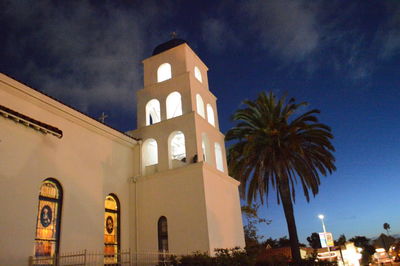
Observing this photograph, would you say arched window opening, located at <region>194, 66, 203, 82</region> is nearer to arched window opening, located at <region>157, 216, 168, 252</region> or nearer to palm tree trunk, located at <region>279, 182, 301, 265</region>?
palm tree trunk, located at <region>279, 182, 301, 265</region>

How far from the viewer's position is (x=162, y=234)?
57.1ft

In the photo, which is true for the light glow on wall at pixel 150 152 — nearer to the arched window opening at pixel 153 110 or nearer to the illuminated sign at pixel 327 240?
the arched window opening at pixel 153 110

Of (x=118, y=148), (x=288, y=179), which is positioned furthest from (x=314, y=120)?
(x=118, y=148)

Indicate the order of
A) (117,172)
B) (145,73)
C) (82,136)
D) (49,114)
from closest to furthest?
(49,114)
(82,136)
(117,172)
(145,73)

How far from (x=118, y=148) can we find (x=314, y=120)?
13265 mm

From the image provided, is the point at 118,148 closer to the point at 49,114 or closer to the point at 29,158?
the point at 49,114

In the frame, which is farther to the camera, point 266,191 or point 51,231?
point 266,191

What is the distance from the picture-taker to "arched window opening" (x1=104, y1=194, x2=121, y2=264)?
1607cm

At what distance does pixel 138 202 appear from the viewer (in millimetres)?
18266

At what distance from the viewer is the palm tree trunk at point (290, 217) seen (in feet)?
73.4

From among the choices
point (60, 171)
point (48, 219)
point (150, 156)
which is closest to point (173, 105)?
point (150, 156)

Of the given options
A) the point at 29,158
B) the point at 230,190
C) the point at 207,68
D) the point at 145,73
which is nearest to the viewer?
the point at 29,158

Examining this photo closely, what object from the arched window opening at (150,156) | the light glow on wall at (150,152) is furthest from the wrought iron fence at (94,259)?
the light glow on wall at (150,152)

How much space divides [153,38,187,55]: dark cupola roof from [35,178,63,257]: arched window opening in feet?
38.9
